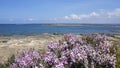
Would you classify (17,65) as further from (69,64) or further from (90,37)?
(90,37)

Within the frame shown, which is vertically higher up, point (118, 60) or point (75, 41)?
point (75, 41)

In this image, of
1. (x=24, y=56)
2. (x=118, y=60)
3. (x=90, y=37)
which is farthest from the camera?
(x=90, y=37)

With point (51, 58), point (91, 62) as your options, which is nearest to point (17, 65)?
point (51, 58)

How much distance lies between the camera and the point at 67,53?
22.4ft

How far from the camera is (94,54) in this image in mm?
7234

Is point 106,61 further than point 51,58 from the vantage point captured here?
Yes

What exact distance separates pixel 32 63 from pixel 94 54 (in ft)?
6.06

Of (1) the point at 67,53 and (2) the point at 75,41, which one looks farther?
(2) the point at 75,41

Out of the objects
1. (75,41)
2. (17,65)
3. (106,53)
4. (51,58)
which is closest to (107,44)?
(106,53)

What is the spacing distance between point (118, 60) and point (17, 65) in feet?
11.7

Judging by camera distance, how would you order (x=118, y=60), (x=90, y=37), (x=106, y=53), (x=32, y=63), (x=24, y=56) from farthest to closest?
(x=90, y=37) → (x=118, y=60) → (x=106, y=53) → (x=24, y=56) → (x=32, y=63)

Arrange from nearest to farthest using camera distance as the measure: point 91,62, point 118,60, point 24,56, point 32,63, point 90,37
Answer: point 32,63
point 24,56
point 91,62
point 118,60
point 90,37

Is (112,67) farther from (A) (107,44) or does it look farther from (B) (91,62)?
(A) (107,44)

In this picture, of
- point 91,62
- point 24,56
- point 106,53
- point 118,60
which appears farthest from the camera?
point 118,60
